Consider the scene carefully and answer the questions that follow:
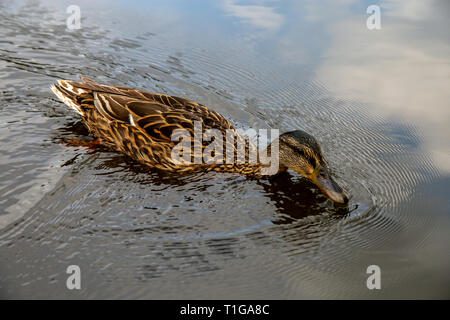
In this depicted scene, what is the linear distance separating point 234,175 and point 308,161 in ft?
3.30

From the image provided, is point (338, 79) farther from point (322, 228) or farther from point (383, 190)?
point (322, 228)

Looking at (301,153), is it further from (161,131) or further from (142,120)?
(142,120)

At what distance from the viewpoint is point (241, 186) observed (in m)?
5.78

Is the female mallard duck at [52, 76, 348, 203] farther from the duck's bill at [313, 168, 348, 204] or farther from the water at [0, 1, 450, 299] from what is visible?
the water at [0, 1, 450, 299]

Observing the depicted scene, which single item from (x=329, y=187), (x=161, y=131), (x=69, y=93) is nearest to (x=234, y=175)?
(x=161, y=131)

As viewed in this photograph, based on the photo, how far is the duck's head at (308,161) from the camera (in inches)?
207

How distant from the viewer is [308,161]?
18.3 ft

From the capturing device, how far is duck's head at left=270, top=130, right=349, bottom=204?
5270 millimetres

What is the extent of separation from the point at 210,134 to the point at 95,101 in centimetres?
171

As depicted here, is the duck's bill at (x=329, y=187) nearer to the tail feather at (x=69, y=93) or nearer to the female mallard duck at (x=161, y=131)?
the female mallard duck at (x=161, y=131)

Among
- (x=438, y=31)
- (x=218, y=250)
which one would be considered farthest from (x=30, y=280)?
(x=438, y=31)

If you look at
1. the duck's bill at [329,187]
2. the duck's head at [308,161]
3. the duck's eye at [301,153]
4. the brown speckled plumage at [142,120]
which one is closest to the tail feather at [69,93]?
the brown speckled plumage at [142,120]

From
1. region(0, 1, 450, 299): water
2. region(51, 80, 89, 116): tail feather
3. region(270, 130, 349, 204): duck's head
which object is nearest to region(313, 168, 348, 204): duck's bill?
region(270, 130, 349, 204): duck's head

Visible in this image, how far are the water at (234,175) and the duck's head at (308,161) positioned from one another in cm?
23
